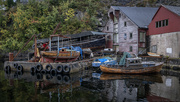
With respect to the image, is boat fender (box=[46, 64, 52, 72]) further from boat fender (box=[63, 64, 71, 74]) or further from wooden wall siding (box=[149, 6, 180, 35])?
wooden wall siding (box=[149, 6, 180, 35])

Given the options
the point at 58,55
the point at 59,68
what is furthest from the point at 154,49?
the point at 59,68

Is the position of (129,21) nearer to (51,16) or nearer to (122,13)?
(122,13)

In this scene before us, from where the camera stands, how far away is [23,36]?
50.0 m

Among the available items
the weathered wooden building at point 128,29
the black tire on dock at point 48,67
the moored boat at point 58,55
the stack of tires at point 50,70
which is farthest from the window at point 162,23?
the black tire on dock at point 48,67

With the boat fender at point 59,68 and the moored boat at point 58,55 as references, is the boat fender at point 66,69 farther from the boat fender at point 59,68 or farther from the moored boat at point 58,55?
the moored boat at point 58,55

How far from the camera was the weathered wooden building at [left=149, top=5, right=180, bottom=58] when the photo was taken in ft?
86.5

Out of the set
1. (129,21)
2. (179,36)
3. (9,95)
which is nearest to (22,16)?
(129,21)

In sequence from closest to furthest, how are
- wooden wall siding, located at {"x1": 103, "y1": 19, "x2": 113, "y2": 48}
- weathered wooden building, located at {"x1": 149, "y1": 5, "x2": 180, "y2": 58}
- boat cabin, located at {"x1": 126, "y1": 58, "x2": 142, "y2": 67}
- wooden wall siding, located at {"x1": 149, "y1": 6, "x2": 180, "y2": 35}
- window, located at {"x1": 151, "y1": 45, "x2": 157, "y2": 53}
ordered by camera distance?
boat cabin, located at {"x1": 126, "y1": 58, "x2": 142, "y2": 67}, wooden wall siding, located at {"x1": 149, "y1": 6, "x2": 180, "y2": 35}, weathered wooden building, located at {"x1": 149, "y1": 5, "x2": 180, "y2": 58}, window, located at {"x1": 151, "y1": 45, "x2": 157, "y2": 53}, wooden wall siding, located at {"x1": 103, "y1": 19, "x2": 113, "y2": 48}

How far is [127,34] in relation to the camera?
114 feet

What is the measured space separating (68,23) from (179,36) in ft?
113

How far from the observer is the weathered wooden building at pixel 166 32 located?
26.4 metres

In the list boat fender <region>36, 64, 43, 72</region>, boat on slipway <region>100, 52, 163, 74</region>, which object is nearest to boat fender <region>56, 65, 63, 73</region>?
boat fender <region>36, 64, 43, 72</region>

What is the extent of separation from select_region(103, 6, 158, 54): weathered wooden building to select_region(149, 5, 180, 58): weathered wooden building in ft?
7.18

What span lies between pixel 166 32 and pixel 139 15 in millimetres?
10276
